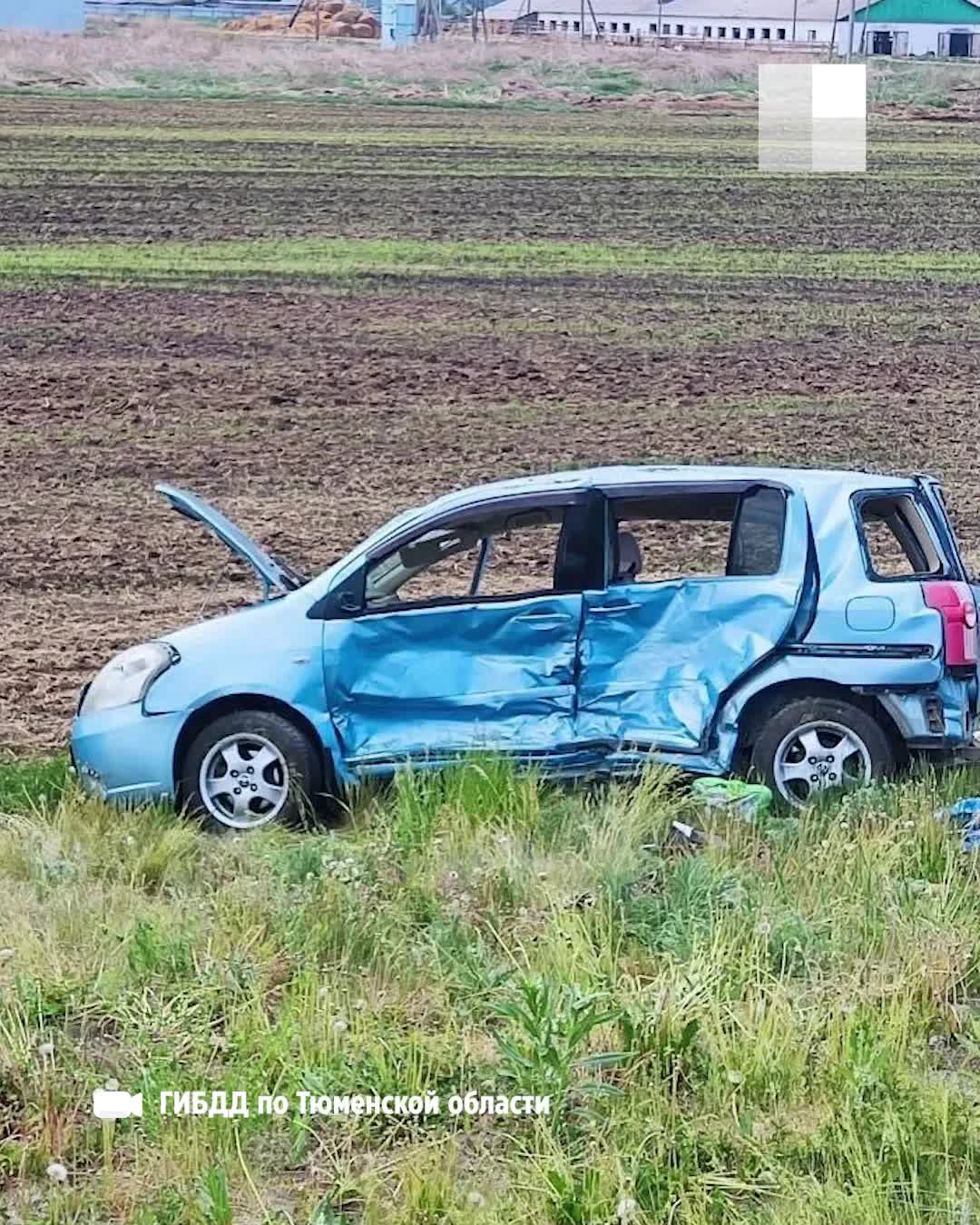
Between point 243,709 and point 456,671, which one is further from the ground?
point 456,671

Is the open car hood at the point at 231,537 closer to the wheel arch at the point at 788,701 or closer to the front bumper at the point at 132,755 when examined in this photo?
the front bumper at the point at 132,755

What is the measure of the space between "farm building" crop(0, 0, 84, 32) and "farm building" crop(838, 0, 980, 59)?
34749 millimetres

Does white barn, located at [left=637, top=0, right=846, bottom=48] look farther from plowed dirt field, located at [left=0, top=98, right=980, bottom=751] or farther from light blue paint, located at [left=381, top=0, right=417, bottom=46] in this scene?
plowed dirt field, located at [left=0, top=98, right=980, bottom=751]

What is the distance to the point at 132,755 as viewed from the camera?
8.83 m

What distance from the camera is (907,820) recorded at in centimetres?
752

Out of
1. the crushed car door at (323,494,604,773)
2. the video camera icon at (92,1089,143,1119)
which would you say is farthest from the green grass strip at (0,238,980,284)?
the video camera icon at (92,1089,143,1119)

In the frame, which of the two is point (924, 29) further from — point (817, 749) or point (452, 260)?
point (817, 749)

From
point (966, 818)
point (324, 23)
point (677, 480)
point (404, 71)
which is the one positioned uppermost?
point (324, 23)

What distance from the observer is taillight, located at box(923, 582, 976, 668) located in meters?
8.69

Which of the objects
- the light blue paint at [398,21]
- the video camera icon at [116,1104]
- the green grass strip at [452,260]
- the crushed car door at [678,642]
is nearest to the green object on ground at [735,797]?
the crushed car door at [678,642]

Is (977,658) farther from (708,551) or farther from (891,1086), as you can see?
(708,551)

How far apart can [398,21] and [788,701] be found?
95.3 metres

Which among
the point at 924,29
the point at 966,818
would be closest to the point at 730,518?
the point at 966,818

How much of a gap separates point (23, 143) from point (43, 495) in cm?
2652
